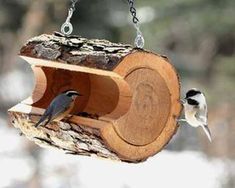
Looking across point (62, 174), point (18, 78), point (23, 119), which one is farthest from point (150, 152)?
point (18, 78)

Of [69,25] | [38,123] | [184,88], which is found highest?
[69,25]

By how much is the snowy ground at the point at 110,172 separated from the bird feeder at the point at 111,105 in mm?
3733

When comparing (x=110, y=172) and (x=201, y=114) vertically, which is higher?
(x=201, y=114)

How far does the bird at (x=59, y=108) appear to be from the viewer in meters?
2.20

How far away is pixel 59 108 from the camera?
7.17ft

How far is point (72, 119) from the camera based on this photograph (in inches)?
88.9

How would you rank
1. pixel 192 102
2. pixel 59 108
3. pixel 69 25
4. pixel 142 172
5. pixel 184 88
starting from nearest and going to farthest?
pixel 59 108 → pixel 192 102 → pixel 69 25 → pixel 142 172 → pixel 184 88

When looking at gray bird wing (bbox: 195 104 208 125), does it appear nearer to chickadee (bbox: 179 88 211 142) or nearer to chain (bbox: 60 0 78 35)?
chickadee (bbox: 179 88 211 142)

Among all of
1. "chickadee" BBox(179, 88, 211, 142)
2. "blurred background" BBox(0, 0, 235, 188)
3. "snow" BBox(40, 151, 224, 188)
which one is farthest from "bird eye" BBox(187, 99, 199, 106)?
"snow" BBox(40, 151, 224, 188)

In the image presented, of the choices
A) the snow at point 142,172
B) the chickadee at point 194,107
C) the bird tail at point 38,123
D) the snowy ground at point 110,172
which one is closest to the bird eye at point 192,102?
the chickadee at point 194,107

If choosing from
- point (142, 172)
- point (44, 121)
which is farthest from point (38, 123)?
point (142, 172)

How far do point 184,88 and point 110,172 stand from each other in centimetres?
148

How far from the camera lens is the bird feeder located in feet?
7.04

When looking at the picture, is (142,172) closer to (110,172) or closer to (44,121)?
(110,172)
